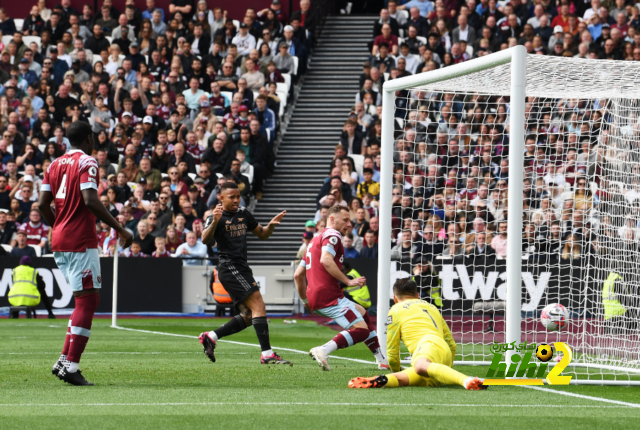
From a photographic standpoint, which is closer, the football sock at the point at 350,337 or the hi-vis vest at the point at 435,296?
the football sock at the point at 350,337

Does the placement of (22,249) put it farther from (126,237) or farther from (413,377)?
(413,377)

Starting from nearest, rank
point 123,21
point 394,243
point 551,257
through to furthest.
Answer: point 551,257, point 394,243, point 123,21

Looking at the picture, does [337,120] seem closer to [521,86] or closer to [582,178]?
[582,178]

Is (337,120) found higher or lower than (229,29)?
lower

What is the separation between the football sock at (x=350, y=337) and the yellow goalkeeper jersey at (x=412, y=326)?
1.00 meters

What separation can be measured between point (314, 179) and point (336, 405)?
16.7m

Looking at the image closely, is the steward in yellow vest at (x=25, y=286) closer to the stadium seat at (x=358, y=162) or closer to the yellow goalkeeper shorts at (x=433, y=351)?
the stadium seat at (x=358, y=162)

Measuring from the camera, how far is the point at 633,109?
1062 centimetres

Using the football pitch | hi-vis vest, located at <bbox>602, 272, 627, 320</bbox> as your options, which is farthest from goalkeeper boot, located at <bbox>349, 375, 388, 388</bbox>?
hi-vis vest, located at <bbox>602, 272, 627, 320</bbox>

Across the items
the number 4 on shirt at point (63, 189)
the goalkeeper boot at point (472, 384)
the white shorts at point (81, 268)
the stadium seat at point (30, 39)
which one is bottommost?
the goalkeeper boot at point (472, 384)

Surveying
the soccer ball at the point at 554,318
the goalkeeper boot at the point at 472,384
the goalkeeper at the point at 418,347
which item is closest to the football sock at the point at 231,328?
the goalkeeper at the point at 418,347

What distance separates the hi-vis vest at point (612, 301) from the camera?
36.5ft

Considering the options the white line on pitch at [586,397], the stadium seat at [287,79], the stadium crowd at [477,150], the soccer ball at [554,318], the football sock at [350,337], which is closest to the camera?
the white line on pitch at [586,397]

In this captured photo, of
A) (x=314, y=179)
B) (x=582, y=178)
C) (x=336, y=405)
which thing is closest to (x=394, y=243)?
(x=582, y=178)
